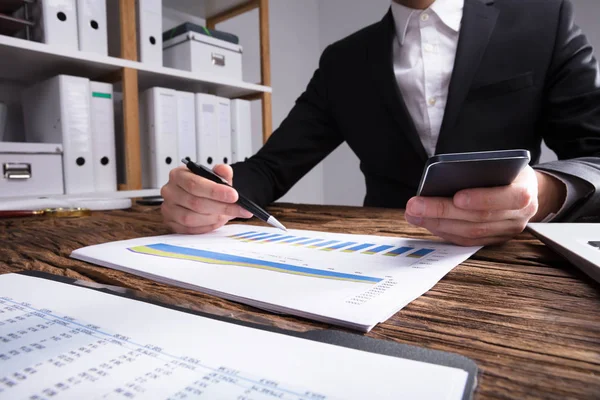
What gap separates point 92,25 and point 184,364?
4.47 ft

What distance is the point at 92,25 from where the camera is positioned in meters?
1.23

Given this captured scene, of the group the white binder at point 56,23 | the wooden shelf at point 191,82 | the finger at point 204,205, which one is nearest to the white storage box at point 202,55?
the wooden shelf at point 191,82

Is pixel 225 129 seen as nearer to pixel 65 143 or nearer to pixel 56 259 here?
pixel 65 143

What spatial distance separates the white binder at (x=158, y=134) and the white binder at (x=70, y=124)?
211mm

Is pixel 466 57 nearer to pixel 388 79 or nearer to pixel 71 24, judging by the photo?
pixel 388 79

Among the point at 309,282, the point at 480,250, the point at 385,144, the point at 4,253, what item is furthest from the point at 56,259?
the point at 385,144

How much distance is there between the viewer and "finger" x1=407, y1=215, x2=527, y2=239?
1.41 ft

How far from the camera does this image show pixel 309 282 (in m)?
0.31

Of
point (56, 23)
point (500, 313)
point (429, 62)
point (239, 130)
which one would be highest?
point (56, 23)

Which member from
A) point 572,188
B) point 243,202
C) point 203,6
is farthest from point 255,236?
point 203,6

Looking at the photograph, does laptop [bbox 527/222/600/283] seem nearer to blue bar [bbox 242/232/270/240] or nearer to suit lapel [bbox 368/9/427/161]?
blue bar [bbox 242/232/270/240]

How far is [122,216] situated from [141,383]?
27.2 inches

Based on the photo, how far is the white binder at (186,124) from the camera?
1.44 meters

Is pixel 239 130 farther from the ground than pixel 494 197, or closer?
farther from the ground
